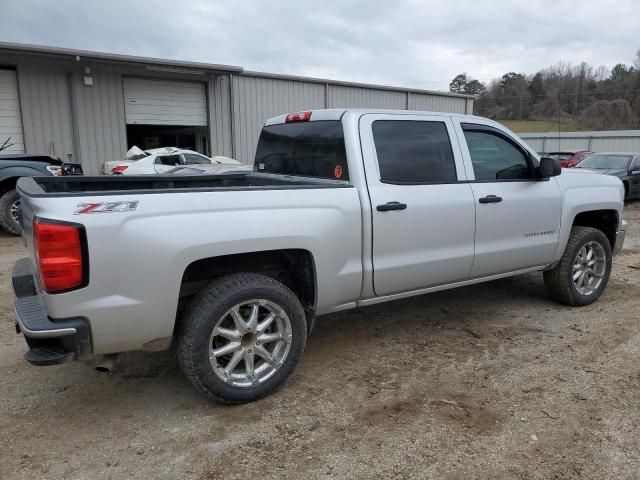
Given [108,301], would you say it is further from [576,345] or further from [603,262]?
[603,262]

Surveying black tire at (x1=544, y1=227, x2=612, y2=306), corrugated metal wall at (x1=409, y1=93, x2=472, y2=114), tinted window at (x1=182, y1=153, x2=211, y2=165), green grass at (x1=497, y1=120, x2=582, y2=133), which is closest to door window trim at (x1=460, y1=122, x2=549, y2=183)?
black tire at (x1=544, y1=227, x2=612, y2=306)

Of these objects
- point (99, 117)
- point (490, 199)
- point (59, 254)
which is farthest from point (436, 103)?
point (59, 254)

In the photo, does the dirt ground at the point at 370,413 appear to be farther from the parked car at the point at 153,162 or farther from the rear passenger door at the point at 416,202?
the parked car at the point at 153,162

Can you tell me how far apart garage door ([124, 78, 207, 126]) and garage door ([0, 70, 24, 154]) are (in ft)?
9.41

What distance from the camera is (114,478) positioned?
107 inches

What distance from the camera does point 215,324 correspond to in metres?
3.19

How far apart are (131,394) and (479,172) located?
127 inches

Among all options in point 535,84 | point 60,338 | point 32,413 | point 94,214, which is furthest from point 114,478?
point 535,84

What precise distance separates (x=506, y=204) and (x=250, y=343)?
254 centimetres

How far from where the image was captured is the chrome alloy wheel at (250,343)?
3293mm

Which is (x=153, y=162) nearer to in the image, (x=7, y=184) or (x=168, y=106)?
(x=7, y=184)

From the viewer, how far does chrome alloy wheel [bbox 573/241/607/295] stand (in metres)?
5.37

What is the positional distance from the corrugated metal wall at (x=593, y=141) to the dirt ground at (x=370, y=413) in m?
35.7

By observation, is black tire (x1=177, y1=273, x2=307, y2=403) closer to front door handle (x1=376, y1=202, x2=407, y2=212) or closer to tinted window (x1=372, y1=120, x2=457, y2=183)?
front door handle (x1=376, y1=202, x2=407, y2=212)
